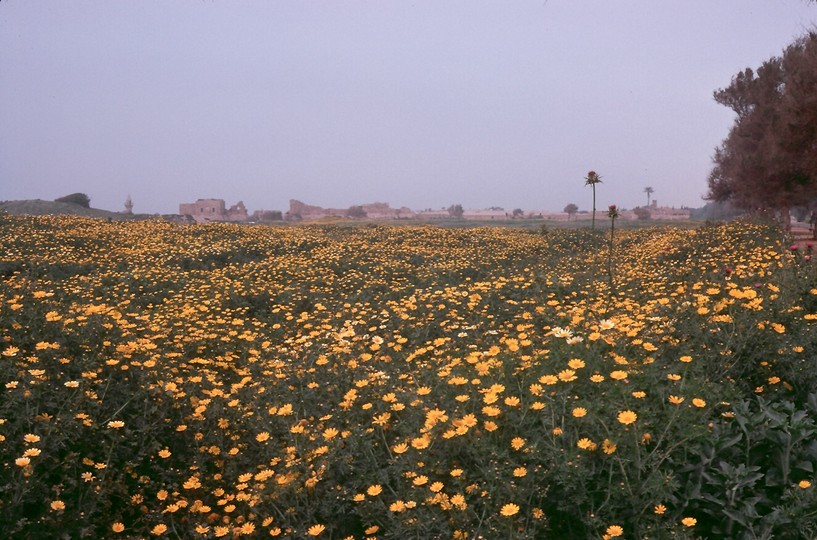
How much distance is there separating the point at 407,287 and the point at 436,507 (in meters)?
7.84

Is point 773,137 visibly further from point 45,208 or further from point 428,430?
point 45,208

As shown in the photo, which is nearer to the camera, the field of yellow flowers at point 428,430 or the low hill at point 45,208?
the field of yellow flowers at point 428,430

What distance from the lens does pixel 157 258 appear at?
541 inches

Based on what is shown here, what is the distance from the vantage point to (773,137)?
18.8 metres

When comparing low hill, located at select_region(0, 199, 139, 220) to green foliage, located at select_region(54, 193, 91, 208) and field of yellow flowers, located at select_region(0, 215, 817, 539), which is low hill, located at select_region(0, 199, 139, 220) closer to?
green foliage, located at select_region(54, 193, 91, 208)

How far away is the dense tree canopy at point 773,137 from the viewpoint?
15211 mm

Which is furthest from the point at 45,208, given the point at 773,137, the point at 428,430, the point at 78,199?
the point at 773,137

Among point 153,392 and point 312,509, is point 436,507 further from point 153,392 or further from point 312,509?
point 153,392

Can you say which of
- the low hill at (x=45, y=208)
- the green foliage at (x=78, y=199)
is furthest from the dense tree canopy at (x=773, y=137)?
the green foliage at (x=78, y=199)

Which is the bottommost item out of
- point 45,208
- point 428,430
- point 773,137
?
point 428,430

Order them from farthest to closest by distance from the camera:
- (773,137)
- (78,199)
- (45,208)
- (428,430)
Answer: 1. (78,199)
2. (45,208)
3. (773,137)
4. (428,430)

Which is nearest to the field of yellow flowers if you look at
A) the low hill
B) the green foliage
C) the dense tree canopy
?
the dense tree canopy

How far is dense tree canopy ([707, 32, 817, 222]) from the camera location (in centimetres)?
1521

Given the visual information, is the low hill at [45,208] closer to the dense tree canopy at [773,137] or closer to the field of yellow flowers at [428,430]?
the field of yellow flowers at [428,430]
